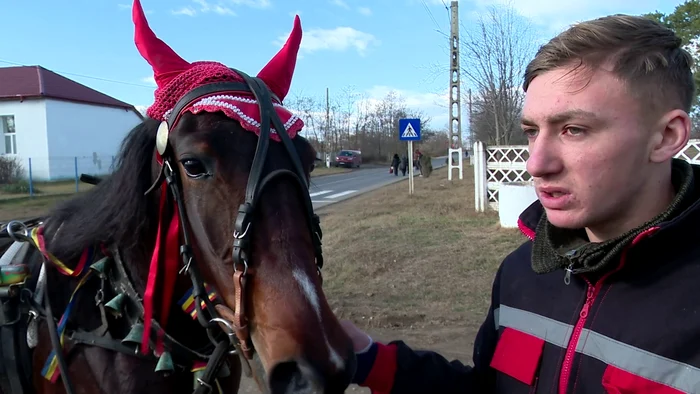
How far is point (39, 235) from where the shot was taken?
2.23m

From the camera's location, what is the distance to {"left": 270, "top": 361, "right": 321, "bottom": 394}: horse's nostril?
55.2 inches

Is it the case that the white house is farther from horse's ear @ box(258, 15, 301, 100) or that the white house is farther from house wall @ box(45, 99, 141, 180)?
horse's ear @ box(258, 15, 301, 100)

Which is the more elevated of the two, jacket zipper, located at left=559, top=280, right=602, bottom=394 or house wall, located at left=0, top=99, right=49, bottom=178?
house wall, located at left=0, top=99, right=49, bottom=178

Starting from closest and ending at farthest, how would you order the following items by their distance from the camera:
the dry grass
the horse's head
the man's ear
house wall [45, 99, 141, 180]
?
the man's ear, the horse's head, the dry grass, house wall [45, 99, 141, 180]

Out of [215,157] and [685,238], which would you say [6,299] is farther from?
[685,238]

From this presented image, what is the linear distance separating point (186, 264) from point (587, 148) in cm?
133

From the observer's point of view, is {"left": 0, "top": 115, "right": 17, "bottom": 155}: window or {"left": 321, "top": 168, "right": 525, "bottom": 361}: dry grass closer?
{"left": 321, "top": 168, "right": 525, "bottom": 361}: dry grass

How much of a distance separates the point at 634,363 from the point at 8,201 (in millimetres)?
21401

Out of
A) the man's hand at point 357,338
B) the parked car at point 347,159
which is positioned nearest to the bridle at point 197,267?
the man's hand at point 357,338

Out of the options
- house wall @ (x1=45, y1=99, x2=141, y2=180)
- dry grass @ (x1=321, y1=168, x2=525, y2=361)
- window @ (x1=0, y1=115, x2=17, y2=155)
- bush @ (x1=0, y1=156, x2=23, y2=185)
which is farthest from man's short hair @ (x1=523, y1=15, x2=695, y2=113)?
window @ (x1=0, y1=115, x2=17, y2=155)

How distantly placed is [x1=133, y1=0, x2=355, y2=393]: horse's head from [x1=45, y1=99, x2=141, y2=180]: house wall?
26506mm

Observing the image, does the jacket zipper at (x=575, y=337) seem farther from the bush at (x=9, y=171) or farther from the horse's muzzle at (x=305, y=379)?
the bush at (x=9, y=171)

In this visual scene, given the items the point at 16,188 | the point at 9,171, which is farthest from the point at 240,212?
the point at 9,171

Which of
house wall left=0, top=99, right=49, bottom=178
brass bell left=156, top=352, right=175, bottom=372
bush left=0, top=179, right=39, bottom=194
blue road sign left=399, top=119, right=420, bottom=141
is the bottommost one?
bush left=0, top=179, right=39, bottom=194
